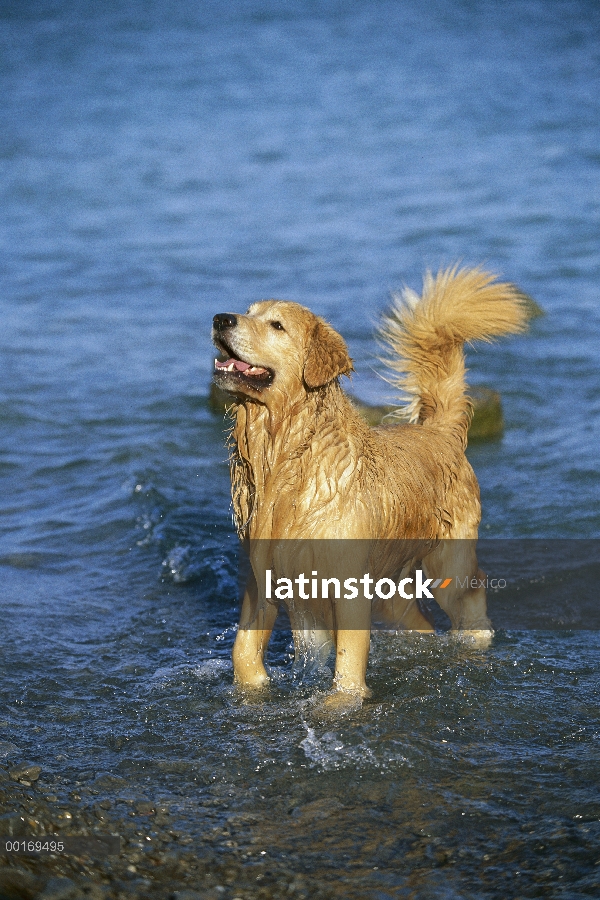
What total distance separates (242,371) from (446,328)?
2.10 m

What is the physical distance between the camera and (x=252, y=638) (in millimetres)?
5676

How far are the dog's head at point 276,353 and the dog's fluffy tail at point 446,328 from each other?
1.68 metres

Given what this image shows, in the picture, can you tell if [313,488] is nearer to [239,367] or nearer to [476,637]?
[239,367]

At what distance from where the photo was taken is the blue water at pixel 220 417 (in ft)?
17.0

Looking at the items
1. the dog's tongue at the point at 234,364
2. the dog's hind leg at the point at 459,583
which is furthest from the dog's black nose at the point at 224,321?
the dog's hind leg at the point at 459,583

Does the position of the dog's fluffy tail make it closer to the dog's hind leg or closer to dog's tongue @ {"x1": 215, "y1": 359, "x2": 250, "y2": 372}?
the dog's hind leg

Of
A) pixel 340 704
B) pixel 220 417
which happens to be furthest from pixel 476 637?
pixel 220 417

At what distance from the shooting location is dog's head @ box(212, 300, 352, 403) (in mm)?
5086

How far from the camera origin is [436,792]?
16.5 feet

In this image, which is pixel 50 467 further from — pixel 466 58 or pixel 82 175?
pixel 466 58

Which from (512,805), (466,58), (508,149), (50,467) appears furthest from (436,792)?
(466,58)

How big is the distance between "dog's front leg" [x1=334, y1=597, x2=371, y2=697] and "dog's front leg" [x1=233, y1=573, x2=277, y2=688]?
0.41 meters

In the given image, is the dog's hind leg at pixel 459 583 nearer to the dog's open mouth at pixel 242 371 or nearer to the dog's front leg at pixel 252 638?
the dog's front leg at pixel 252 638

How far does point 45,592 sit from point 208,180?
57.7 feet
